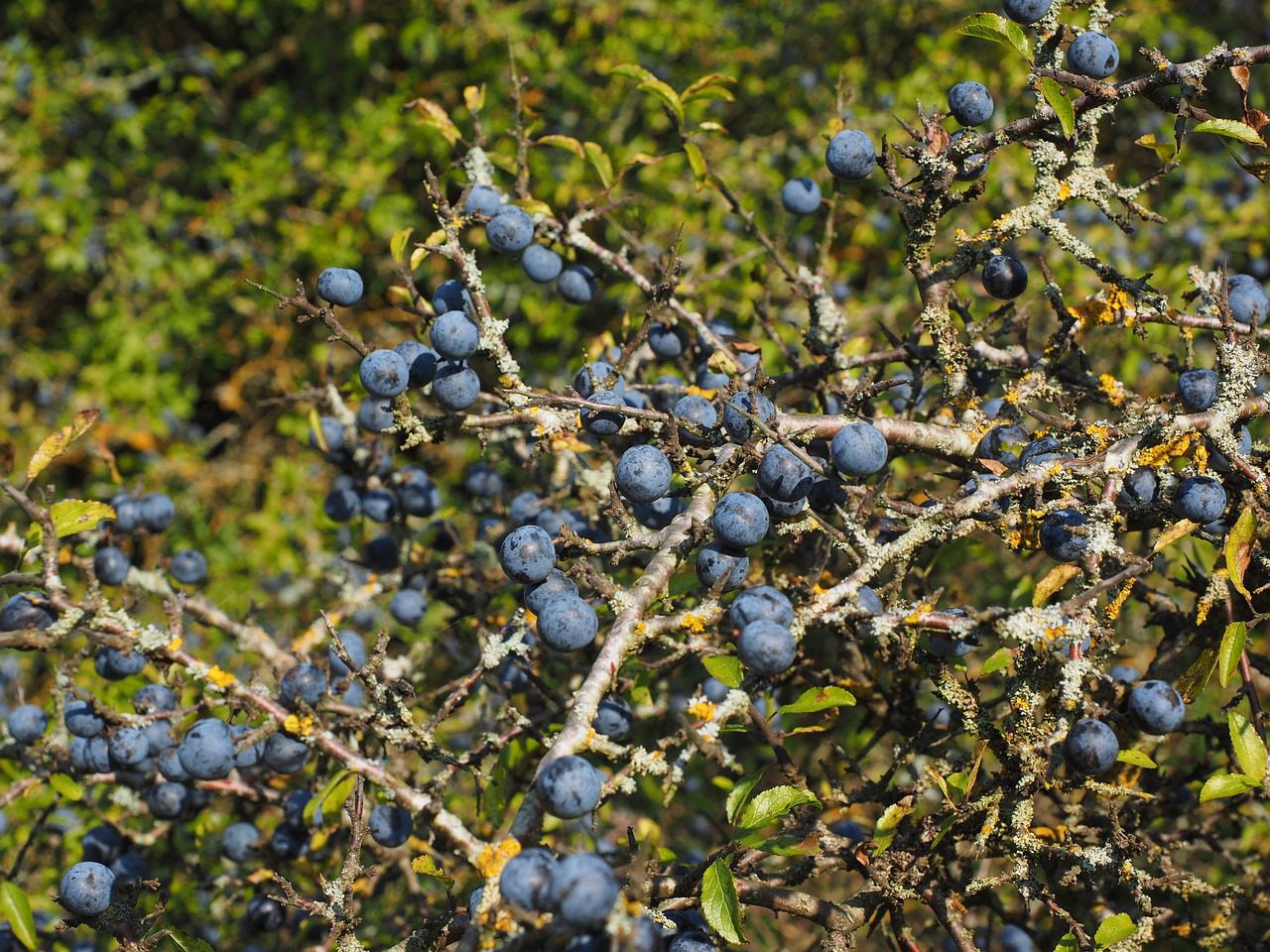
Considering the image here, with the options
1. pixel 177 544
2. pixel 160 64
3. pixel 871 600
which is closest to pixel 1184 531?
pixel 871 600

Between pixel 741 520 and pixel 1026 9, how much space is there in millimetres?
1164

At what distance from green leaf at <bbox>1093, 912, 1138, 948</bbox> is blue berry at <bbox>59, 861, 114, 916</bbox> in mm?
1851

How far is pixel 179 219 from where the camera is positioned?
585 centimetres

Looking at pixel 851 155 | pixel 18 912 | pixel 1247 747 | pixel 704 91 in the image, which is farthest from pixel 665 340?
pixel 18 912

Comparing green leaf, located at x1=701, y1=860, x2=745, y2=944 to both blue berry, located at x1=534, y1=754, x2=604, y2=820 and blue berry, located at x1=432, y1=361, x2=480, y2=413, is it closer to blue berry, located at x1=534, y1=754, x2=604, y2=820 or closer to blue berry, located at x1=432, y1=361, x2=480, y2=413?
blue berry, located at x1=534, y1=754, x2=604, y2=820

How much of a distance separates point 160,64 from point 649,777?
5468mm

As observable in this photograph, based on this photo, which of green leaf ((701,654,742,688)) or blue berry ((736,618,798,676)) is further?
green leaf ((701,654,742,688))

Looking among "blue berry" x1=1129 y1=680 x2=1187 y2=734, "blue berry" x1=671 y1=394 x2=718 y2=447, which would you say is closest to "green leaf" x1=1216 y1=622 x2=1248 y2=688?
"blue berry" x1=1129 y1=680 x2=1187 y2=734

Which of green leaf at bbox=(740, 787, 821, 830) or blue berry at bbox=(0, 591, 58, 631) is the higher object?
green leaf at bbox=(740, 787, 821, 830)

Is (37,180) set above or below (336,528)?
above

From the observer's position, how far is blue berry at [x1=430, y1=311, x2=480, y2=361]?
189 centimetres

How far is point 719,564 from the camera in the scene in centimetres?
164

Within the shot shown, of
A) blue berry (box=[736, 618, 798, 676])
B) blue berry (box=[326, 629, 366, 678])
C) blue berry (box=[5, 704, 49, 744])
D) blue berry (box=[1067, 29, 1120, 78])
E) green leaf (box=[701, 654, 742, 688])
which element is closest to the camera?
blue berry (box=[736, 618, 798, 676])

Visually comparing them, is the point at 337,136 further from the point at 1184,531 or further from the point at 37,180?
the point at 1184,531
